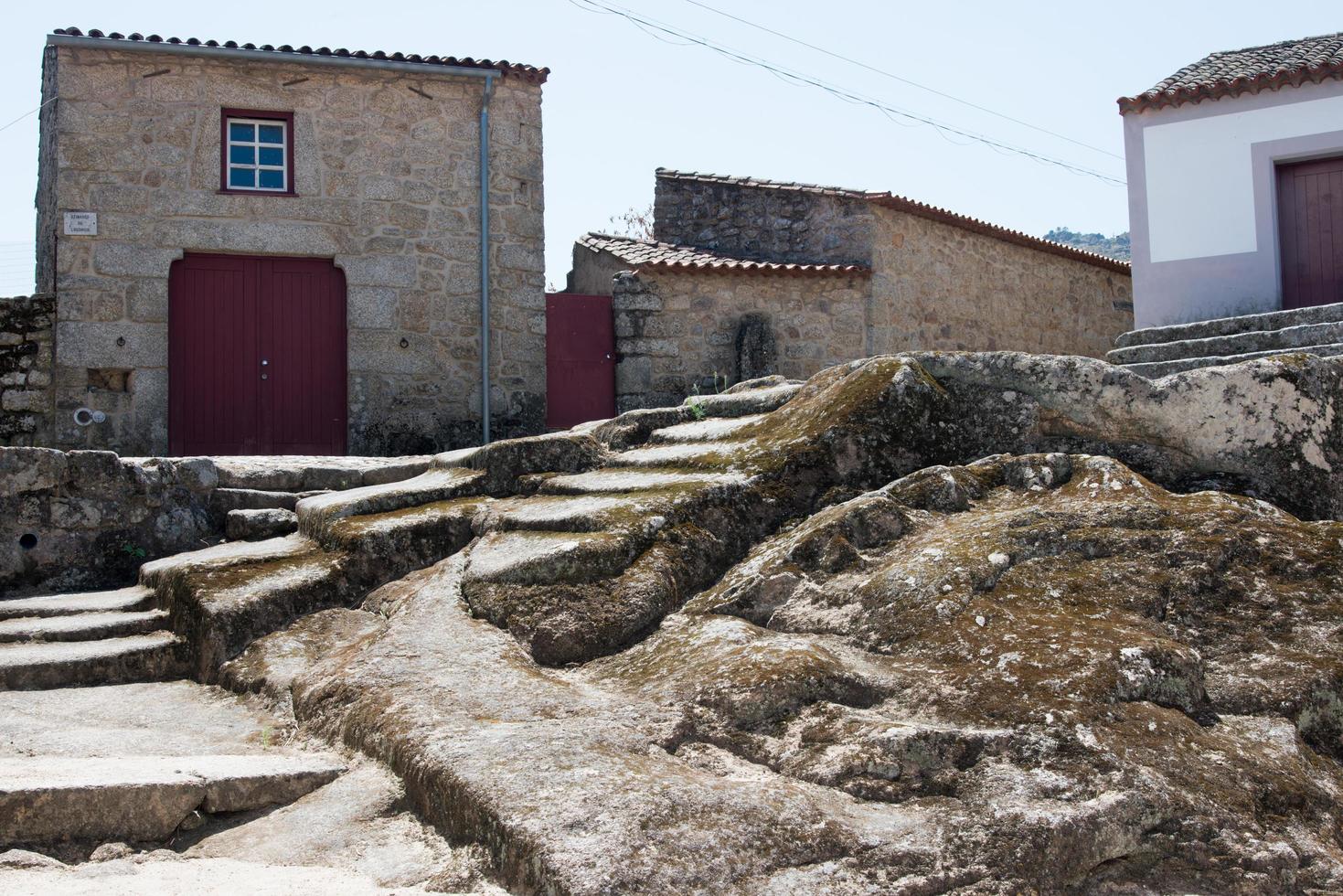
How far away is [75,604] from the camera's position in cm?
483

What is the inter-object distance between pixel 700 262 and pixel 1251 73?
16.9 ft

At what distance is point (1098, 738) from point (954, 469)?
4.79ft

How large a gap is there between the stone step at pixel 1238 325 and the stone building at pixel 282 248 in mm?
5346

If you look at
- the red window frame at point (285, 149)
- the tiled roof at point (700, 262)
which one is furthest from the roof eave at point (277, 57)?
the tiled roof at point (700, 262)

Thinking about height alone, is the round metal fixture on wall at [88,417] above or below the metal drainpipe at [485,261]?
below

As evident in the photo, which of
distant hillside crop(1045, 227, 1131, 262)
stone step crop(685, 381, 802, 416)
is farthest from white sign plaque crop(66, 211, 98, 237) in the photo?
distant hillside crop(1045, 227, 1131, 262)

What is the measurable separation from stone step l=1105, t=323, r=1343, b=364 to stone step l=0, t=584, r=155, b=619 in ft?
20.9

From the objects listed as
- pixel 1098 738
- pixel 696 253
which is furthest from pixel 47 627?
pixel 696 253

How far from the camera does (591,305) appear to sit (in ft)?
39.2

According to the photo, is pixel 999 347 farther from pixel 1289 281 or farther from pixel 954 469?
pixel 954 469

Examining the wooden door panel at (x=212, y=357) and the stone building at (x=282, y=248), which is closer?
the stone building at (x=282, y=248)

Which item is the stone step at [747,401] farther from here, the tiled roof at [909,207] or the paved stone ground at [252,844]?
the tiled roof at [909,207]

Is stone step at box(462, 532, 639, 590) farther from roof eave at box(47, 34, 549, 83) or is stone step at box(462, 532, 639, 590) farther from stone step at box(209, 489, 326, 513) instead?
roof eave at box(47, 34, 549, 83)

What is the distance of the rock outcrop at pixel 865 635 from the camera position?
252cm
